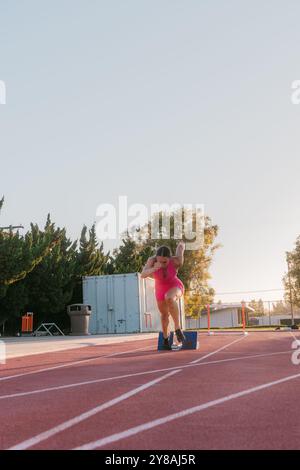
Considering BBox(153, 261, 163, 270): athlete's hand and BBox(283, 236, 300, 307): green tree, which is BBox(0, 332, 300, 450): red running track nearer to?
BBox(153, 261, 163, 270): athlete's hand

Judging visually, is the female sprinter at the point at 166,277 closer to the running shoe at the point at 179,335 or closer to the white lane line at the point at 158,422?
the running shoe at the point at 179,335

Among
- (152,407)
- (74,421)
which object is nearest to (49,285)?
(152,407)

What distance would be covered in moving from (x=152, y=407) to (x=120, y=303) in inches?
937

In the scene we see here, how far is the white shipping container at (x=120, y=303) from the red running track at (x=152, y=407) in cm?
1959

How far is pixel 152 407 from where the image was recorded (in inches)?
184

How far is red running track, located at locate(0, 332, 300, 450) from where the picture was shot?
345cm

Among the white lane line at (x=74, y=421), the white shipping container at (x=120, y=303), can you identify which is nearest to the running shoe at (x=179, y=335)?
the white lane line at (x=74, y=421)

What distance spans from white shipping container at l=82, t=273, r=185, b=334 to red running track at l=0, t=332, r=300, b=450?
19.6m

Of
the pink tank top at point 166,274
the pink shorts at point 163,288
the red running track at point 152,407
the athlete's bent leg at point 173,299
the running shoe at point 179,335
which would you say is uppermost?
the pink tank top at point 166,274

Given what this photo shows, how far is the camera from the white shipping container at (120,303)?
2786 centimetres

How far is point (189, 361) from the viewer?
910 cm

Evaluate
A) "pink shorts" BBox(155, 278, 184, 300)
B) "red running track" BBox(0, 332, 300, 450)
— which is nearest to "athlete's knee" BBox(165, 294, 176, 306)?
"pink shorts" BBox(155, 278, 184, 300)

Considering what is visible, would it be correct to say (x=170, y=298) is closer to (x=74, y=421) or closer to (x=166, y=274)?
(x=166, y=274)
